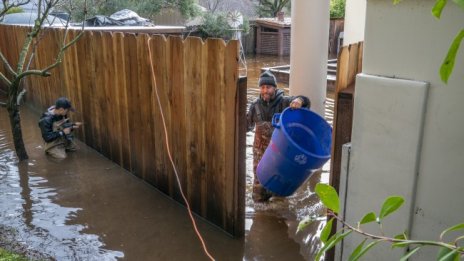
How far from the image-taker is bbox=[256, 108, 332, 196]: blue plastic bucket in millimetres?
3754

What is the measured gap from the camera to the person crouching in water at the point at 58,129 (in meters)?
6.12

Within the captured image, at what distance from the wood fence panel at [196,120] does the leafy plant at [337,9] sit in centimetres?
2339

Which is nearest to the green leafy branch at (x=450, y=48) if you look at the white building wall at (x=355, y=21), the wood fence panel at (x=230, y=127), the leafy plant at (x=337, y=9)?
the wood fence panel at (x=230, y=127)

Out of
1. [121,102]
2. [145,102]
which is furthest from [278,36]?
[145,102]

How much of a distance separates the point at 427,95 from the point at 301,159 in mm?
1760

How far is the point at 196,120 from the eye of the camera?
4.10m

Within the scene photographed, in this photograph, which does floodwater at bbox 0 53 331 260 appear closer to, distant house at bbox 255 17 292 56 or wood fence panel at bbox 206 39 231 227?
wood fence panel at bbox 206 39 231 227

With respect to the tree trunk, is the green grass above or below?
below

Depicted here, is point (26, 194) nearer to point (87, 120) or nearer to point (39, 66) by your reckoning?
point (87, 120)

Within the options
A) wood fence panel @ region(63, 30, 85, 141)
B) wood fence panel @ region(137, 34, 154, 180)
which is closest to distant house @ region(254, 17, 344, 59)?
wood fence panel @ region(63, 30, 85, 141)

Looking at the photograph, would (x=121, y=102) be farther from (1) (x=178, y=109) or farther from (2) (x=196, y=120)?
(2) (x=196, y=120)

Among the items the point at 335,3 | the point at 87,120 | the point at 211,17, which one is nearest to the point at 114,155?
the point at 87,120

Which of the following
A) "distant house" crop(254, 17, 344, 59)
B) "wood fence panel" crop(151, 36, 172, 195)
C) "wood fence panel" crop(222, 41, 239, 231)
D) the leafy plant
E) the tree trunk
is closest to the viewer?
"wood fence panel" crop(222, 41, 239, 231)

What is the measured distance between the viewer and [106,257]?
3619 mm
